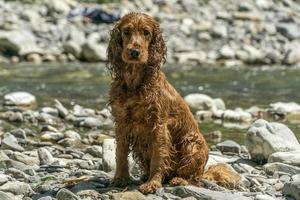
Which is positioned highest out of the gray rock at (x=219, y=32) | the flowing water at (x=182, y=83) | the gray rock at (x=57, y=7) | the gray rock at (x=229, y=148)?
the gray rock at (x=57, y=7)

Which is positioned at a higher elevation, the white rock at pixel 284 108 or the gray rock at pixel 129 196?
the gray rock at pixel 129 196

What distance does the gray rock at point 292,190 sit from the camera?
7.21 metres

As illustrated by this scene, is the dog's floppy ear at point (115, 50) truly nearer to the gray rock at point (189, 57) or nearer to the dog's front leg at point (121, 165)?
the dog's front leg at point (121, 165)

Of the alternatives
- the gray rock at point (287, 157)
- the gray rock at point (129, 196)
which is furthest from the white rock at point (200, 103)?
the gray rock at point (129, 196)

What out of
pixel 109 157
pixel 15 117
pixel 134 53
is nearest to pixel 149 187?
pixel 134 53

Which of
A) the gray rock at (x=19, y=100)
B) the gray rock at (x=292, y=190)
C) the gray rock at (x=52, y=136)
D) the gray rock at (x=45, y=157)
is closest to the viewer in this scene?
the gray rock at (x=292, y=190)

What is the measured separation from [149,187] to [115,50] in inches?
52.7

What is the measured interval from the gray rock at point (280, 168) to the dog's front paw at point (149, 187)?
2.02 metres

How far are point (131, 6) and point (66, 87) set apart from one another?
1485cm

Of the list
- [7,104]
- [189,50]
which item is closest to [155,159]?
[7,104]

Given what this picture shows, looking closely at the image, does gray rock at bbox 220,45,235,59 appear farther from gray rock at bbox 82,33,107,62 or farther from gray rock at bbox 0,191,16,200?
gray rock at bbox 0,191,16,200

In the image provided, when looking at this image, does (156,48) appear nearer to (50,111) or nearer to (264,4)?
(50,111)

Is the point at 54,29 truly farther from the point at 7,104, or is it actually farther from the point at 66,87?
the point at 7,104

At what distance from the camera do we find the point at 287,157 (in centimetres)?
894
